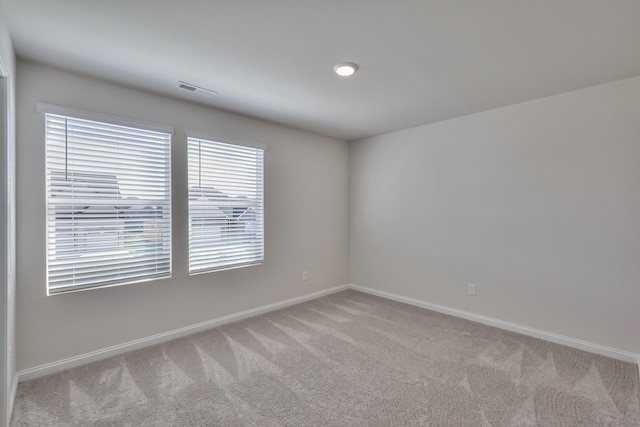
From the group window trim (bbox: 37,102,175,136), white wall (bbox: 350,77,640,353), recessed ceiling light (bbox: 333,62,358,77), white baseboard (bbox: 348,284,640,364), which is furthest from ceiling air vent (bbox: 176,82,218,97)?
white baseboard (bbox: 348,284,640,364)

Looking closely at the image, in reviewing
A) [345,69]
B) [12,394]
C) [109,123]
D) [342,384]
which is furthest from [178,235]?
[345,69]

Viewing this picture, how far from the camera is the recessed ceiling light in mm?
2300

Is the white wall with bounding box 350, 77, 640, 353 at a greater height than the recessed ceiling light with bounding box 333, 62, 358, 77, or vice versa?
the recessed ceiling light with bounding box 333, 62, 358, 77

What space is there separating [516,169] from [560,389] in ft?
6.58

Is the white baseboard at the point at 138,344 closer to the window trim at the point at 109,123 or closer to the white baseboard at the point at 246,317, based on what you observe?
the white baseboard at the point at 246,317

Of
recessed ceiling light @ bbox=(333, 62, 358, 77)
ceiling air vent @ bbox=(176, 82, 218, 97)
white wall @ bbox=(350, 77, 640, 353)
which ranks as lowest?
white wall @ bbox=(350, 77, 640, 353)

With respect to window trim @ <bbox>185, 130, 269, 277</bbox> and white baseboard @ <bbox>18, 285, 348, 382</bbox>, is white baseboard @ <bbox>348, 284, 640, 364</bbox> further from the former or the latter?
window trim @ <bbox>185, 130, 269, 277</bbox>

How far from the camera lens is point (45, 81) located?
7.63 feet

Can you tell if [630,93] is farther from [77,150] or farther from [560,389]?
[77,150]

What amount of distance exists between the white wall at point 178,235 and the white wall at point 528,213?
34.9 inches

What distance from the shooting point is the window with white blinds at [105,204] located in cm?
240

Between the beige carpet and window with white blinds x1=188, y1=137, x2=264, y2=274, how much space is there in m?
0.83

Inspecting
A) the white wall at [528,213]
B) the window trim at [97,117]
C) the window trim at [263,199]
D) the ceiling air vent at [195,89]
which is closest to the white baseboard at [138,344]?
the window trim at [263,199]

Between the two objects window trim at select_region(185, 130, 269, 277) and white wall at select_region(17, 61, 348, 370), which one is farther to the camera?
window trim at select_region(185, 130, 269, 277)
